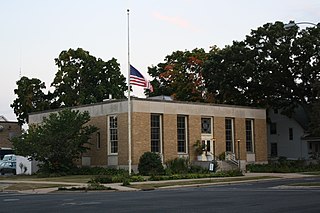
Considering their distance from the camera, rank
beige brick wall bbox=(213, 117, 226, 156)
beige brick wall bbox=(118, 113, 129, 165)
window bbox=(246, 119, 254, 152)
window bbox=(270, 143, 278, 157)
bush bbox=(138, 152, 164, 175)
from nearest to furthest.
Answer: bush bbox=(138, 152, 164, 175), beige brick wall bbox=(118, 113, 129, 165), beige brick wall bbox=(213, 117, 226, 156), window bbox=(246, 119, 254, 152), window bbox=(270, 143, 278, 157)

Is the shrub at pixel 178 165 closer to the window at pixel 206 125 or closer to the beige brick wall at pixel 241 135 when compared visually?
the window at pixel 206 125

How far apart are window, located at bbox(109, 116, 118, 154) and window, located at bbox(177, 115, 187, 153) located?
592 cm

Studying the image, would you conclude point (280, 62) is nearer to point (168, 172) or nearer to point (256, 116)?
point (256, 116)

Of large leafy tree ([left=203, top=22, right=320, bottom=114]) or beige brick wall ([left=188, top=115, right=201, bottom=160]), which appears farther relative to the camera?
large leafy tree ([left=203, top=22, right=320, bottom=114])

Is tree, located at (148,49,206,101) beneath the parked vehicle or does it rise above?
above

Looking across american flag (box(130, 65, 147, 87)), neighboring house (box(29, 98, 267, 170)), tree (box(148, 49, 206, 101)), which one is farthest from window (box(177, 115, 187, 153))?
tree (box(148, 49, 206, 101))

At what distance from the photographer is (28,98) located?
7962 centimetres

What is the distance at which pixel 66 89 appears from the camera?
76812mm

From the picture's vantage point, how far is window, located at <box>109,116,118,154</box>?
49781mm

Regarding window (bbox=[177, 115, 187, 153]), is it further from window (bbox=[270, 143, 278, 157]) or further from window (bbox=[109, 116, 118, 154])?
window (bbox=[270, 143, 278, 157])

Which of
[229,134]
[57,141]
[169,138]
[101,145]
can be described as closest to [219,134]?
[229,134]

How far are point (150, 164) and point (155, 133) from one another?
16.1 ft

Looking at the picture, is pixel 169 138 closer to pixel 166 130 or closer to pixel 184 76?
pixel 166 130

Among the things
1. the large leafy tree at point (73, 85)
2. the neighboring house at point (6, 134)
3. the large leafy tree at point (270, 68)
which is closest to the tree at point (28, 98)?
the large leafy tree at point (73, 85)
